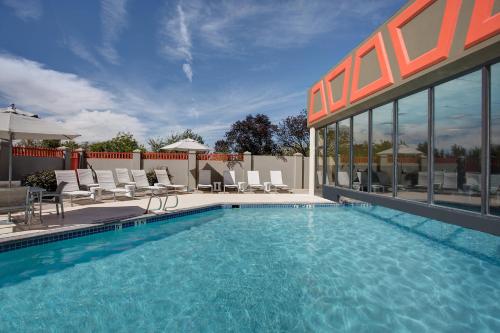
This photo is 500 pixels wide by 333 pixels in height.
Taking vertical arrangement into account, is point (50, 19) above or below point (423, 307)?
above

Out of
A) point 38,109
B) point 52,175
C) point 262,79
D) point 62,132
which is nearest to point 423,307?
point 62,132

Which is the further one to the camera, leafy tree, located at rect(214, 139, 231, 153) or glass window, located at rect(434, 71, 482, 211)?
leafy tree, located at rect(214, 139, 231, 153)

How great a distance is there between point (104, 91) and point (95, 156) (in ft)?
20.0

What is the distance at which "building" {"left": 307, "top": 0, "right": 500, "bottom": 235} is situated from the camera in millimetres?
4348

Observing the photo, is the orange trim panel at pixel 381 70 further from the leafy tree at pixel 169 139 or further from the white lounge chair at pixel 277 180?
the leafy tree at pixel 169 139

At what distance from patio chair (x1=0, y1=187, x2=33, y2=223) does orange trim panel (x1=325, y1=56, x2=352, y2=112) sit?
8.21 meters

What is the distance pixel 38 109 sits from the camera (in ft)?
77.1

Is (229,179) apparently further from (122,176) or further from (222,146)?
(222,146)

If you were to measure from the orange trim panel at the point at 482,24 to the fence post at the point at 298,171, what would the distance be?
10826 millimetres

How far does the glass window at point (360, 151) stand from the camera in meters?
8.27

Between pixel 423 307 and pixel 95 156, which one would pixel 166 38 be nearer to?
pixel 95 156

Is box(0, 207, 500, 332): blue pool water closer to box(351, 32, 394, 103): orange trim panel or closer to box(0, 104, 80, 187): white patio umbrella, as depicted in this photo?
box(0, 104, 80, 187): white patio umbrella

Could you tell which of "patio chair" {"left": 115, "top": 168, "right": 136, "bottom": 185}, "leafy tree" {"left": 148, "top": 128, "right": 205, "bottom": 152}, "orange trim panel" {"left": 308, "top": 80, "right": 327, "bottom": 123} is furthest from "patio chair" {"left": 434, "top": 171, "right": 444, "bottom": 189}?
"leafy tree" {"left": 148, "top": 128, "right": 205, "bottom": 152}

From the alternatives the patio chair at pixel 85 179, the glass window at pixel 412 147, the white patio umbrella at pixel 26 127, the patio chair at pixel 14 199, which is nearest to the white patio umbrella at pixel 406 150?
the glass window at pixel 412 147
